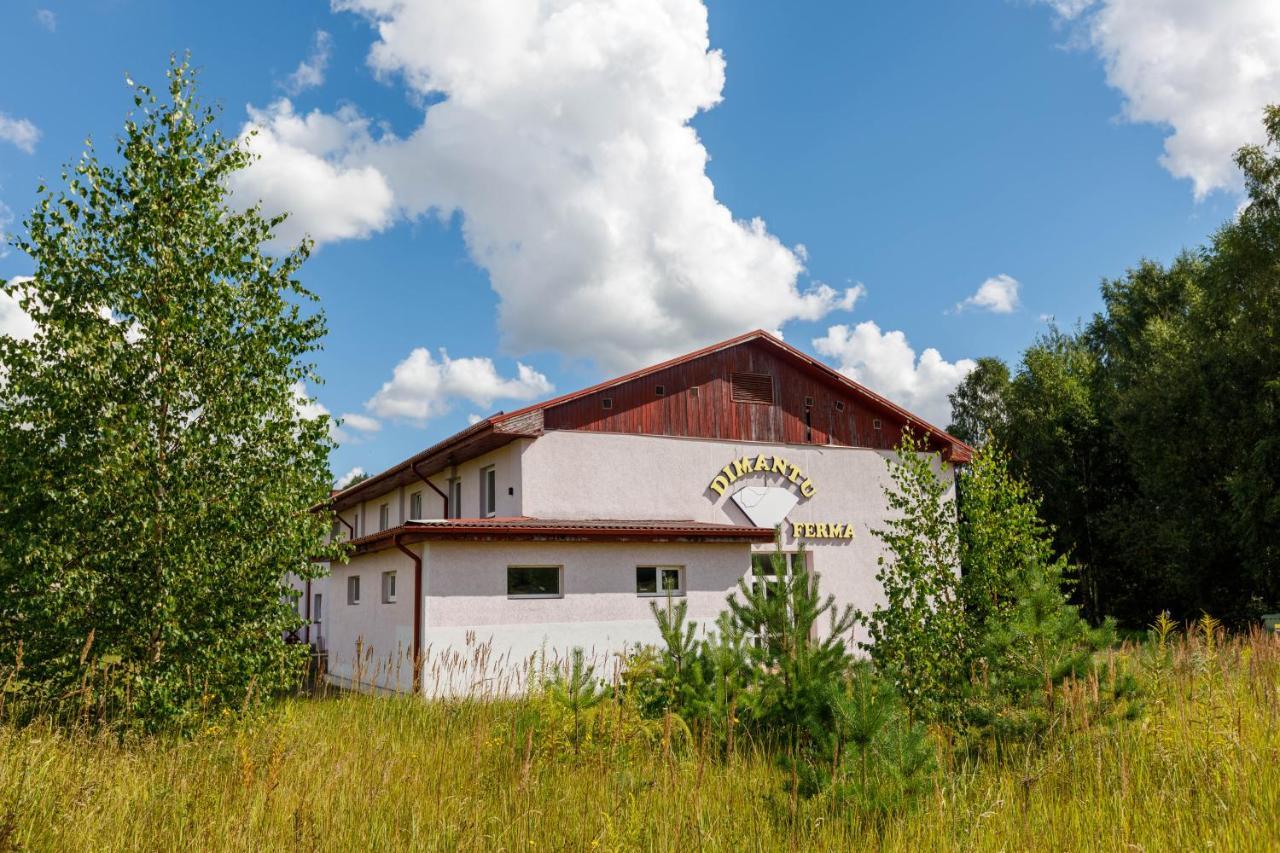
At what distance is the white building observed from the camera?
50.9ft

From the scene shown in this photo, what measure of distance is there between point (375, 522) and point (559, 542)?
1336 cm

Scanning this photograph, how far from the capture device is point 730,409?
806 inches

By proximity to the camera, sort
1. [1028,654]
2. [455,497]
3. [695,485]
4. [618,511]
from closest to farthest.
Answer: [1028,654]
[618,511]
[695,485]
[455,497]

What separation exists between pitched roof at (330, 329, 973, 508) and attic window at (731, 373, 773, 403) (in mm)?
785

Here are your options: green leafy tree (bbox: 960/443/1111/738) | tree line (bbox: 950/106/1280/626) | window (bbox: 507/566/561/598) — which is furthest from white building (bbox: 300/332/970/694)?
green leafy tree (bbox: 960/443/1111/738)

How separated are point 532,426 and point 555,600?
12.0ft

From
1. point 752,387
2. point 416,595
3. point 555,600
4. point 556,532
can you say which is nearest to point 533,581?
point 555,600

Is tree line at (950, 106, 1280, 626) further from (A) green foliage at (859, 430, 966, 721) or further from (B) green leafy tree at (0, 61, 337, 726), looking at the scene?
(B) green leafy tree at (0, 61, 337, 726)

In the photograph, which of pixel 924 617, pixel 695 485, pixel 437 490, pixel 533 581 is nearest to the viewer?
pixel 924 617

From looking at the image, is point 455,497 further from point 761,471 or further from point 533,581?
point 761,471

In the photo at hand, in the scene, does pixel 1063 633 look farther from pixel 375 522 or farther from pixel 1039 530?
pixel 375 522

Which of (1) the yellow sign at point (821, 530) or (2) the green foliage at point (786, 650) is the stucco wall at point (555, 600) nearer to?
(1) the yellow sign at point (821, 530)

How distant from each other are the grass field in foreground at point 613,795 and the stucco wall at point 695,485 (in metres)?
11.1

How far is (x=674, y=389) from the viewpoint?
65.1 ft
